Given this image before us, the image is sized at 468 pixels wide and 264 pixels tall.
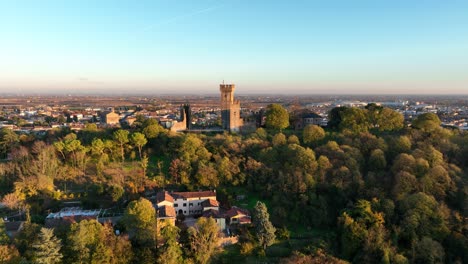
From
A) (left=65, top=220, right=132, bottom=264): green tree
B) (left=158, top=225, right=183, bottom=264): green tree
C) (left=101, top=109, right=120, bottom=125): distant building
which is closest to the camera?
(left=65, top=220, right=132, bottom=264): green tree

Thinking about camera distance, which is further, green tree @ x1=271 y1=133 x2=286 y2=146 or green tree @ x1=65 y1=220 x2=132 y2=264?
green tree @ x1=271 y1=133 x2=286 y2=146

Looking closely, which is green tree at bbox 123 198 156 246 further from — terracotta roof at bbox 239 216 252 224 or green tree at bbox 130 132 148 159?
green tree at bbox 130 132 148 159

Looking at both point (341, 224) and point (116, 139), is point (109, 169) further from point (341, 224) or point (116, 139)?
point (341, 224)

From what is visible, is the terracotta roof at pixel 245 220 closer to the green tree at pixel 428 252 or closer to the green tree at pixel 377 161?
the green tree at pixel 428 252

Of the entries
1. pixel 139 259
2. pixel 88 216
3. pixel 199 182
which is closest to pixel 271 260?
pixel 139 259

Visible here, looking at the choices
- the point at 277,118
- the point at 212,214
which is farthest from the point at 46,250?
the point at 277,118

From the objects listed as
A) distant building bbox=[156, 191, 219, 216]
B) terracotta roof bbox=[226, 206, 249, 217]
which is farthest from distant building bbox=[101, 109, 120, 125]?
terracotta roof bbox=[226, 206, 249, 217]
